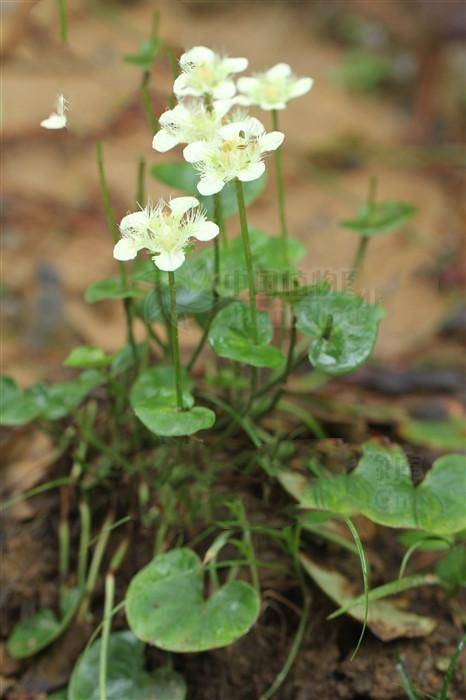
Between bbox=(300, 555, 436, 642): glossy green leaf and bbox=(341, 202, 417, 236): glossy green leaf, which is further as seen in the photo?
bbox=(341, 202, 417, 236): glossy green leaf

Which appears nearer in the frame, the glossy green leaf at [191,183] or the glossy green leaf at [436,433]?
the glossy green leaf at [191,183]

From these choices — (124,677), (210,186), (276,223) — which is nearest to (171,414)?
(210,186)

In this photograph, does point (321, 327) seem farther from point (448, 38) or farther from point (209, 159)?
point (448, 38)

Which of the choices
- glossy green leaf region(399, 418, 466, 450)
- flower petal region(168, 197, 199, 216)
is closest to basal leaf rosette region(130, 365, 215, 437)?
flower petal region(168, 197, 199, 216)

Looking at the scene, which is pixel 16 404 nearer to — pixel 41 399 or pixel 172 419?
pixel 41 399

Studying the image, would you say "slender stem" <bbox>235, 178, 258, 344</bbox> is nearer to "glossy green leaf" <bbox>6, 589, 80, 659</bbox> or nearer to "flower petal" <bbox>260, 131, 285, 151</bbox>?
"flower petal" <bbox>260, 131, 285, 151</bbox>

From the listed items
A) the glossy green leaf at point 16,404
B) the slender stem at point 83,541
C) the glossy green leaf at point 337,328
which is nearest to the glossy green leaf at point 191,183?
the glossy green leaf at point 337,328

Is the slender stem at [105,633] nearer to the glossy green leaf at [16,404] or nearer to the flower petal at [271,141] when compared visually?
the glossy green leaf at [16,404]

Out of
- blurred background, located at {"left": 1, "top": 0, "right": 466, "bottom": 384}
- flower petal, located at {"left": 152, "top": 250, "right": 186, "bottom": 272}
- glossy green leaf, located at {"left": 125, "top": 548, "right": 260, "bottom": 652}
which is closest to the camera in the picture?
flower petal, located at {"left": 152, "top": 250, "right": 186, "bottom": 272}
